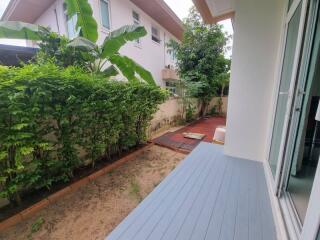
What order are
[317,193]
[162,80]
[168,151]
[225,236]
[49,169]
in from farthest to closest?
1. [162,80]
2. [168,151]
3. [49,169]
4. [225,236]
5. [317,193]

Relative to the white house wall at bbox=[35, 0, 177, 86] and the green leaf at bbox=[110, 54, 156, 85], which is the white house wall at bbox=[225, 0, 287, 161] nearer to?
the green leaf at bbox=[110, 54, 156, 85]

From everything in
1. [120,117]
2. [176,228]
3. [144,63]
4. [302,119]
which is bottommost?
[176,228]

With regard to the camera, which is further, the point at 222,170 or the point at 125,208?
the point at 222,170

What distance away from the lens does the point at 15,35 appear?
3215 millimetres

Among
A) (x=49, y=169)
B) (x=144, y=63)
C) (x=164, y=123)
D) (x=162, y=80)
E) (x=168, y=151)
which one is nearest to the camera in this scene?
(x=49, y=169)

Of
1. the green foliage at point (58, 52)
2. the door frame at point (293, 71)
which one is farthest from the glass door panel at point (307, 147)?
the green foliage at point (58, 52)

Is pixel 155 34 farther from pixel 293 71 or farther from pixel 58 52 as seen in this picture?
pixel 293 71

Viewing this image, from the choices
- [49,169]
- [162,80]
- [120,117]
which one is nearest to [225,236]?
[49,169]

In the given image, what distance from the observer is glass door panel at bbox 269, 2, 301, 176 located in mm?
1842

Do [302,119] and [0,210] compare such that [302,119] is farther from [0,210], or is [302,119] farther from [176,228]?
[0,210]

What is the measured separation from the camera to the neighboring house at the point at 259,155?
4.76 feet

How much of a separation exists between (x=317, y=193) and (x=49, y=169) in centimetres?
290

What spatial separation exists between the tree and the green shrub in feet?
18.3

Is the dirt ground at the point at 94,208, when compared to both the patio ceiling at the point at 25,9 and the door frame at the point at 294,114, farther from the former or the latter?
the patio ceiling at the point at 25,9
